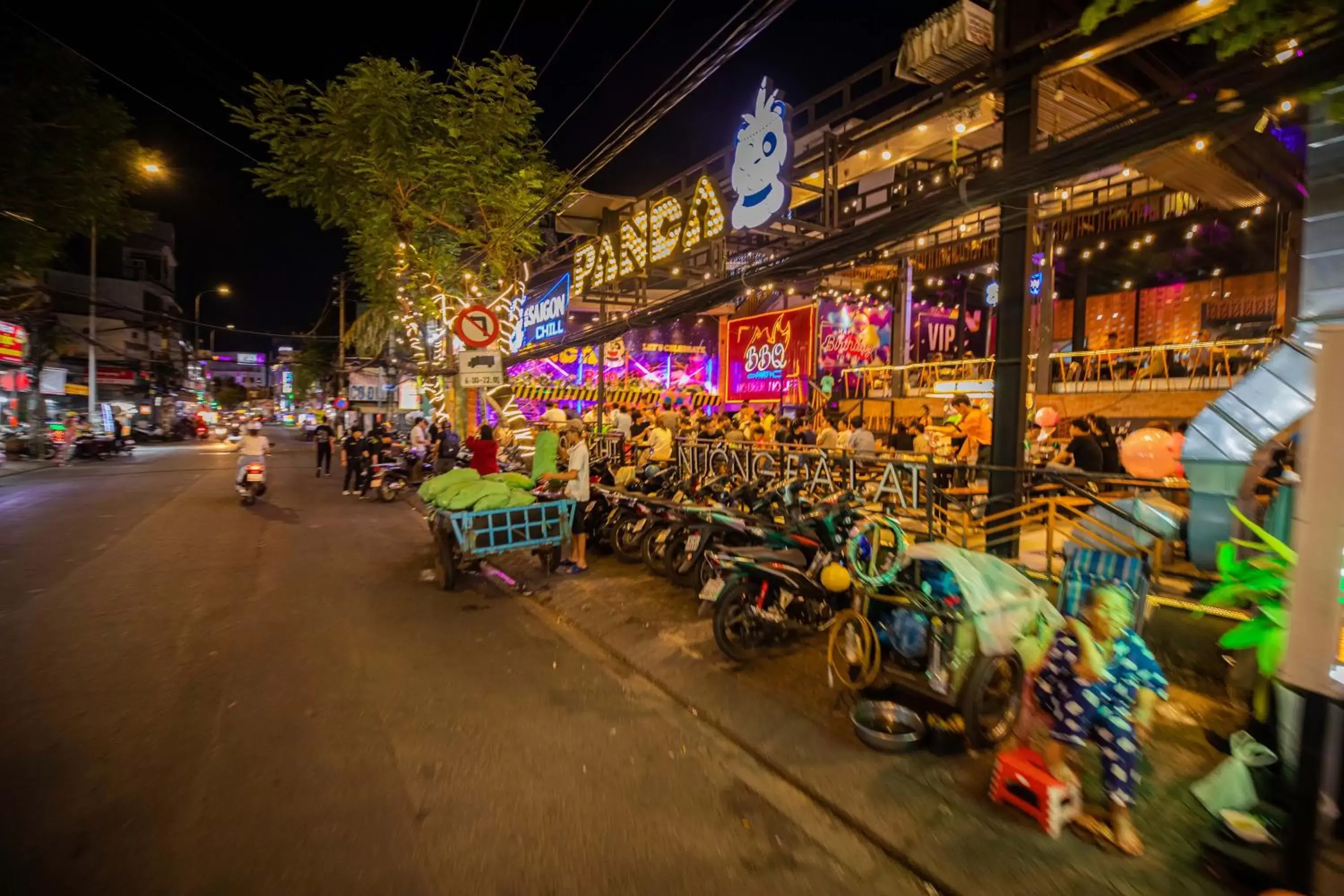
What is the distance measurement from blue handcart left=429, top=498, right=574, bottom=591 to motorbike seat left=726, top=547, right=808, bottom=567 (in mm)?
3079

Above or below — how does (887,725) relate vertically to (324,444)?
below

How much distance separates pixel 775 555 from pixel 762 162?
610cm

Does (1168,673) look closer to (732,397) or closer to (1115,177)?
(1115,177)

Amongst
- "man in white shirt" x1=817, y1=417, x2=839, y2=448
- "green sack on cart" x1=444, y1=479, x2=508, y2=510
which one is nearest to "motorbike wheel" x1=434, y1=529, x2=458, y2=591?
"green sack on cart" x1=444, y1=479, x2=508, y2=510

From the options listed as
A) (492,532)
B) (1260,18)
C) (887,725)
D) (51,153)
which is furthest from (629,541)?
(51,153)

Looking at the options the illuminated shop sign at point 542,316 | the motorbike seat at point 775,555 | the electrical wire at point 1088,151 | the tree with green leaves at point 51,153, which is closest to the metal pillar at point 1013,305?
the electrical wire at point 1088,151

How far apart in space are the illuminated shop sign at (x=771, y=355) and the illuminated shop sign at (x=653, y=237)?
19.9 ft

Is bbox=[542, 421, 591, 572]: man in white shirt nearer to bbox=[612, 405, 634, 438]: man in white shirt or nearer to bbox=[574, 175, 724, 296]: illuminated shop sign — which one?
bbox=[574, 175, 724, 296]: illuminated shop sign

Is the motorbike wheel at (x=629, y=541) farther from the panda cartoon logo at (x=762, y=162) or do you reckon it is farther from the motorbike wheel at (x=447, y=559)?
the panda cartoon logo at (x=762, y=162)

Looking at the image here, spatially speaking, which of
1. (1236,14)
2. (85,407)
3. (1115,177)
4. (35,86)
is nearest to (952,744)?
(1236,14)

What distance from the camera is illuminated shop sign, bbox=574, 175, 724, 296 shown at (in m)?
10.6

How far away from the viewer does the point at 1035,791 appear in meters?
3.49

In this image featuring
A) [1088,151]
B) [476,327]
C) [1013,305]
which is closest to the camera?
[1088,151]

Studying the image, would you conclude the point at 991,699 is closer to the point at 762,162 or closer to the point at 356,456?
the point at 762,162
